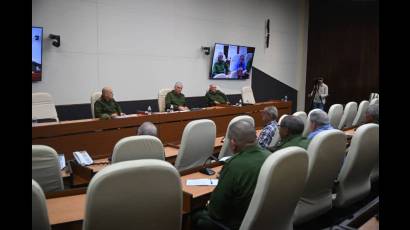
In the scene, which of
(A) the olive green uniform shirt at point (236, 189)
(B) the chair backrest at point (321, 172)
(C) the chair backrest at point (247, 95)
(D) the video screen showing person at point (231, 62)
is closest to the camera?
(A) the olive green uniform shirt at point (236, 189)

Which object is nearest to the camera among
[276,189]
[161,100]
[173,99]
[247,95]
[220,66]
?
[276,189]

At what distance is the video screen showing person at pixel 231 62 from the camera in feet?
29.5

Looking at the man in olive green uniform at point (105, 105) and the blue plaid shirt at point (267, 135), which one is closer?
the blue plaid shirt at point (267, 135)

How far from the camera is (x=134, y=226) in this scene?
5.17 feet

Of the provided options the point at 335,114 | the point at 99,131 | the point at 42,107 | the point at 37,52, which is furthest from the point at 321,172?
the point at 37,52

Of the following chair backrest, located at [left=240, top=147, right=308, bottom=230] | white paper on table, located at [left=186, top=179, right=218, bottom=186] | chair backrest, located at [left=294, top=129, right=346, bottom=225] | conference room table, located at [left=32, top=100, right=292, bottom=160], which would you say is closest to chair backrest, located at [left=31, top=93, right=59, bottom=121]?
conference room table, located at [left=32, top=100, right=292, bottom=160]

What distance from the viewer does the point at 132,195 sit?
1.52 m

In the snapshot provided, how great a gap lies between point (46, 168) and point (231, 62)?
7299 millimetres

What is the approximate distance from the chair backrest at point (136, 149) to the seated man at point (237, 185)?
67 centimetres

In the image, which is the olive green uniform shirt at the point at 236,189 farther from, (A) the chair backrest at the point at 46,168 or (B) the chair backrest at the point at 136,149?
(A) the chair backrest at the point at 46,168

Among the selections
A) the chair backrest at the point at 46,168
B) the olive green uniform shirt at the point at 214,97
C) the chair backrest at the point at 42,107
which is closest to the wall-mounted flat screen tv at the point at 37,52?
the chair backrest at the point at 42,107

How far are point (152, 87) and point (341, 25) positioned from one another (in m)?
6.88

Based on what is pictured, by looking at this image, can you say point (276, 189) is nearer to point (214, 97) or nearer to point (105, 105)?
point (105, 105)
